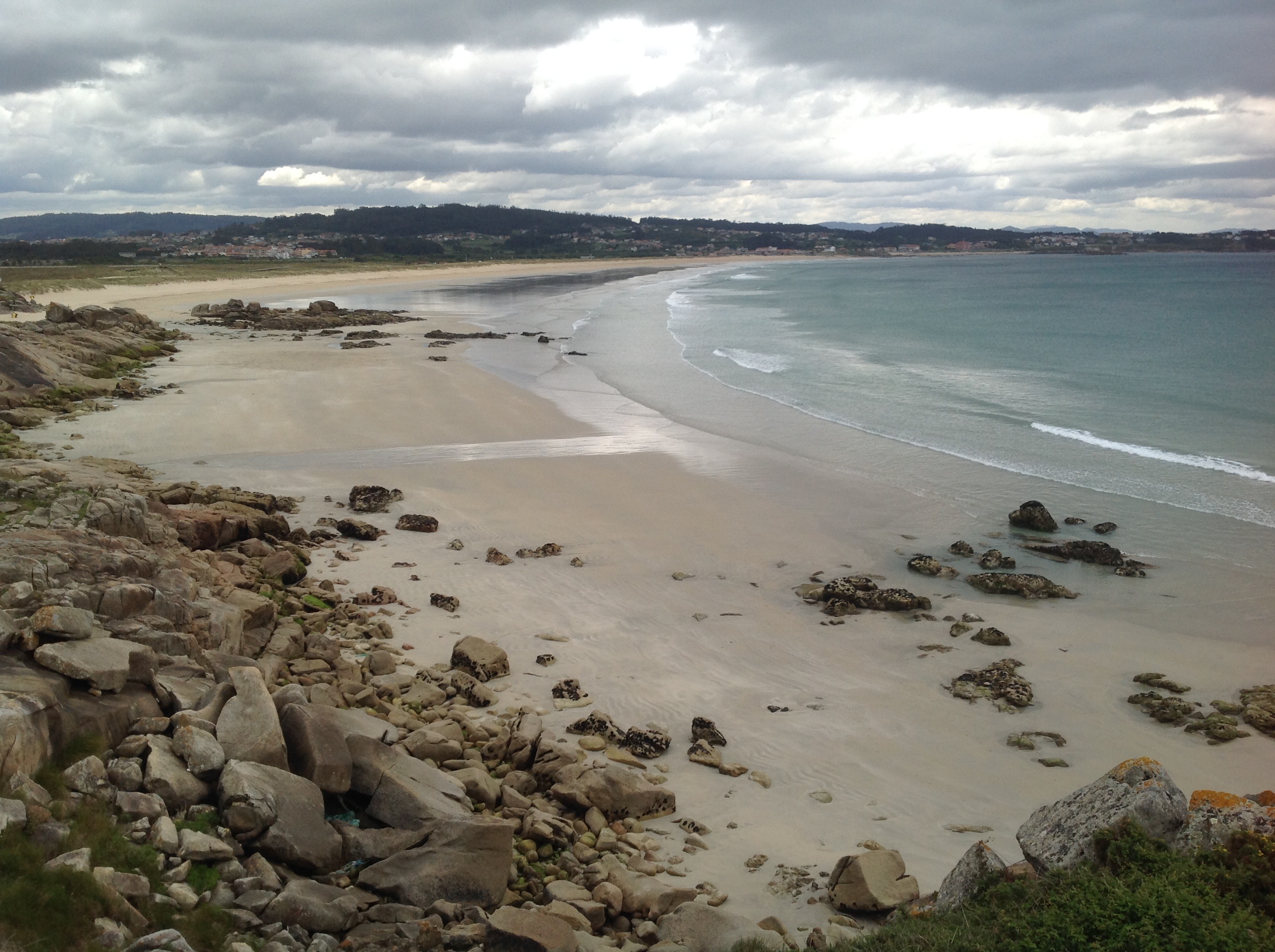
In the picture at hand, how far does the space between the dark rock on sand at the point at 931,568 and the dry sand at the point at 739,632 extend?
Answer: 344 mm

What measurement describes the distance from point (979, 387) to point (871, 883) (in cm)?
3028

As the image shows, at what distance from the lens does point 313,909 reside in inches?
209

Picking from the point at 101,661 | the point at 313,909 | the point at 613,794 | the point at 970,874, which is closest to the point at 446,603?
the point at 613,794

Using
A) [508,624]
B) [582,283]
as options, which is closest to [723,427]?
[508,624]

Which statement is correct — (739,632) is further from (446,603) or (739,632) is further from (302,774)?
(302,774)

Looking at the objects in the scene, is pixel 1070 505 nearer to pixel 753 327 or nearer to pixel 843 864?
pixel 843 864

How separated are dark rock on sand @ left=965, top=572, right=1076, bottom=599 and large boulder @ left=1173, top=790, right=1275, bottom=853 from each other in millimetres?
8305

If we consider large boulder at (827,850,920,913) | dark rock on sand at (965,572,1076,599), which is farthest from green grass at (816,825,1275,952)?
dark rock on sand at (965,572,1076,599)

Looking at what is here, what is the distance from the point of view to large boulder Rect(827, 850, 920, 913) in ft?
20.7

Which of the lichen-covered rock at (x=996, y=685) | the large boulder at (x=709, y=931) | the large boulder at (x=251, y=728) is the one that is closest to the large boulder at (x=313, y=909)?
the large boulder at (x=251, y=728)

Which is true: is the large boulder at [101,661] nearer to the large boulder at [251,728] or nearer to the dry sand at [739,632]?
the large boulder at [251,728]

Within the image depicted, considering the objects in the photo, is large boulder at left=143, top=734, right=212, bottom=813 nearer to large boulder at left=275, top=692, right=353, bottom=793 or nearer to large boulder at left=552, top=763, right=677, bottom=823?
large boulder at left=275, top=692, right=353, bottom=793

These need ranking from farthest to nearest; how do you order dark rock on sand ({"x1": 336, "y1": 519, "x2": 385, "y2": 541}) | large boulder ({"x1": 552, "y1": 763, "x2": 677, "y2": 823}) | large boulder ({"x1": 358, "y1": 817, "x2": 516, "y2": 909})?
1. dark rock on sand ({"x1": 336, "y1": 519, "x2": 385, "y2": 541})
2. large boulder ({"x1": 552, "y1": 763, "x2": 677, "y2": 823})
3. large boulder ({"x1": 358, "y1": 817, "x2": 516, "y2": 909})

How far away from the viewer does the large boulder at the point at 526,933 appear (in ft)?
17.5
